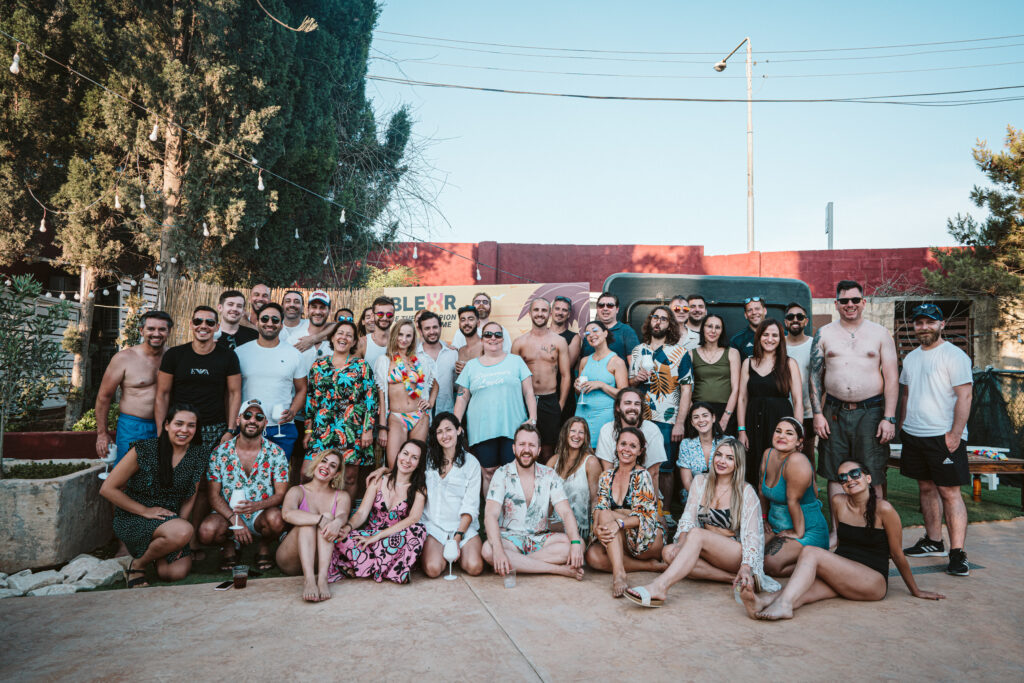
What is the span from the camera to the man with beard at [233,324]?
5.30 m

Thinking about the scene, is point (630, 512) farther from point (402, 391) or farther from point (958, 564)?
point (958, 564)

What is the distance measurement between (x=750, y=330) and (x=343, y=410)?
366cm

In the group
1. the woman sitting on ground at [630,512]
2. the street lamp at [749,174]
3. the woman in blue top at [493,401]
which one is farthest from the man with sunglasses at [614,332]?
the street lamp at [749,174]

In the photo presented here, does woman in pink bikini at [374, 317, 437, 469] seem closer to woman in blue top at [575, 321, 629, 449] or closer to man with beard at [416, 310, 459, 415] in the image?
man with beard at [416, 310, 459, 415]

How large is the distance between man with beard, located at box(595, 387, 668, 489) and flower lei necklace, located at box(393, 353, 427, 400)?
4.84 ft

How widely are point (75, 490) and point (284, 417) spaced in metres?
1.45

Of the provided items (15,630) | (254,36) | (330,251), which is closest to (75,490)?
(15,630)

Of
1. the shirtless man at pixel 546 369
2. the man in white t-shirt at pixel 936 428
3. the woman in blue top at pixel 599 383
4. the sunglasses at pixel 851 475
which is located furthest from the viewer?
the shirtless man at pixel 546 369

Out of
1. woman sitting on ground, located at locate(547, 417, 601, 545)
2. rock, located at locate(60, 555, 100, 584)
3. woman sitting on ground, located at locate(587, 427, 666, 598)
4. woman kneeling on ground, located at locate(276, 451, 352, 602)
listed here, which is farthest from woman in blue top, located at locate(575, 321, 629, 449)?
rock, located at locate(60, 555, 100, 584)

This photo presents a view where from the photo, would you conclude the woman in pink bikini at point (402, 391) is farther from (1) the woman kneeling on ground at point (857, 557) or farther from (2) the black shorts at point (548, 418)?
(1) the woman kneeling on ground at point (857, 557)

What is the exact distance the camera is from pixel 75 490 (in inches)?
174

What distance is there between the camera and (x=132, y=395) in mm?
4605

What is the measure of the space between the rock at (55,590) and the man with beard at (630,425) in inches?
139

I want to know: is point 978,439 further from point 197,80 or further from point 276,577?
point 197,80
